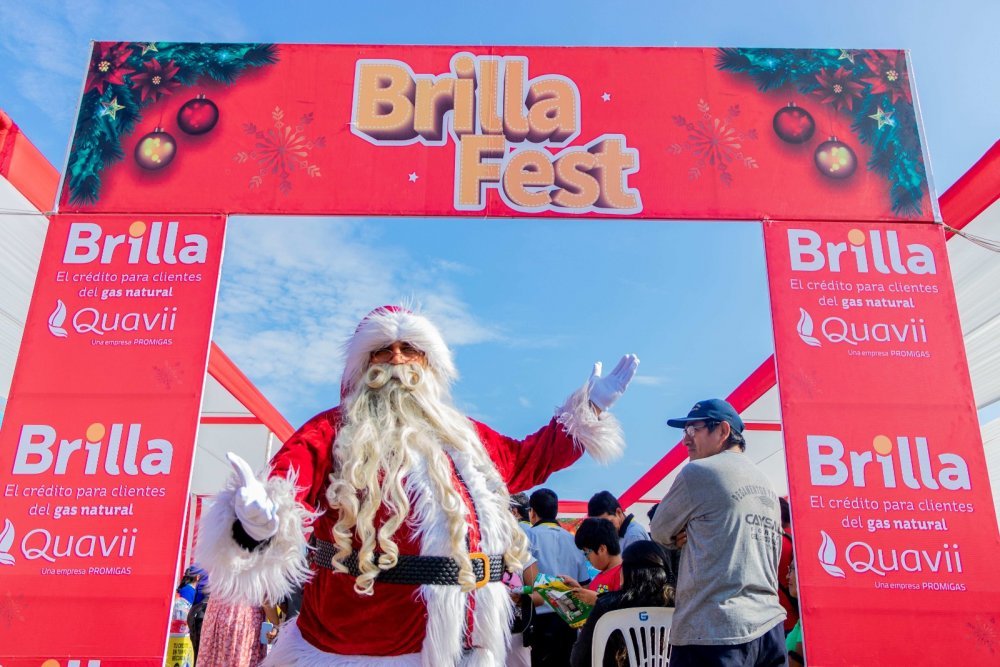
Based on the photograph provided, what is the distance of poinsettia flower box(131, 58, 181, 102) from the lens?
4414 millimetres

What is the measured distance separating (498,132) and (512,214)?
0.48 metres

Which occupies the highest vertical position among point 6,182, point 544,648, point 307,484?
point 6,182

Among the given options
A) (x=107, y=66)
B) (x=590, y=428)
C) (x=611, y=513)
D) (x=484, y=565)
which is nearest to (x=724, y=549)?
(x=590, y=428)

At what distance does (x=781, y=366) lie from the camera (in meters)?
3.97

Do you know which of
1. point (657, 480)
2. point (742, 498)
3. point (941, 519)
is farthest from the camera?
point (657, 480)

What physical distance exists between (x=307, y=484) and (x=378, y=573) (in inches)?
12.8

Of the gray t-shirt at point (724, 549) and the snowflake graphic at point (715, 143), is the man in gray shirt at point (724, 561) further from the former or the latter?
the snowflake graphic at point (715, 143)

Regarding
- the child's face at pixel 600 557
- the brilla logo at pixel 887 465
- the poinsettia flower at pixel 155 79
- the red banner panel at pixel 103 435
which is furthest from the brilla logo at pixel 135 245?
the brilla logo at pixel 887 465

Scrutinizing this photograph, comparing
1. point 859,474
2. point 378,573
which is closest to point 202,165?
point 378,573

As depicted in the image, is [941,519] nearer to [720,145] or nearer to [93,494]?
[720,145]

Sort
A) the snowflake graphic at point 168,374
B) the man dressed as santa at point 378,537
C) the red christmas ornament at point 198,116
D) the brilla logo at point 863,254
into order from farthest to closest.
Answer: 1. the red christmas ornament at point 198,116
2. the brilla logo at point 863,254
3. the snowflake graphic at point 168,374
4. the man dressed as santa at point 378,537

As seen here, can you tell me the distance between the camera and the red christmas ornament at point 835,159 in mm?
4273

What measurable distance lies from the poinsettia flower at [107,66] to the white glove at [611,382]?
10.5 ft

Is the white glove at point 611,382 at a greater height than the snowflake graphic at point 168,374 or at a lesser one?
lesser
